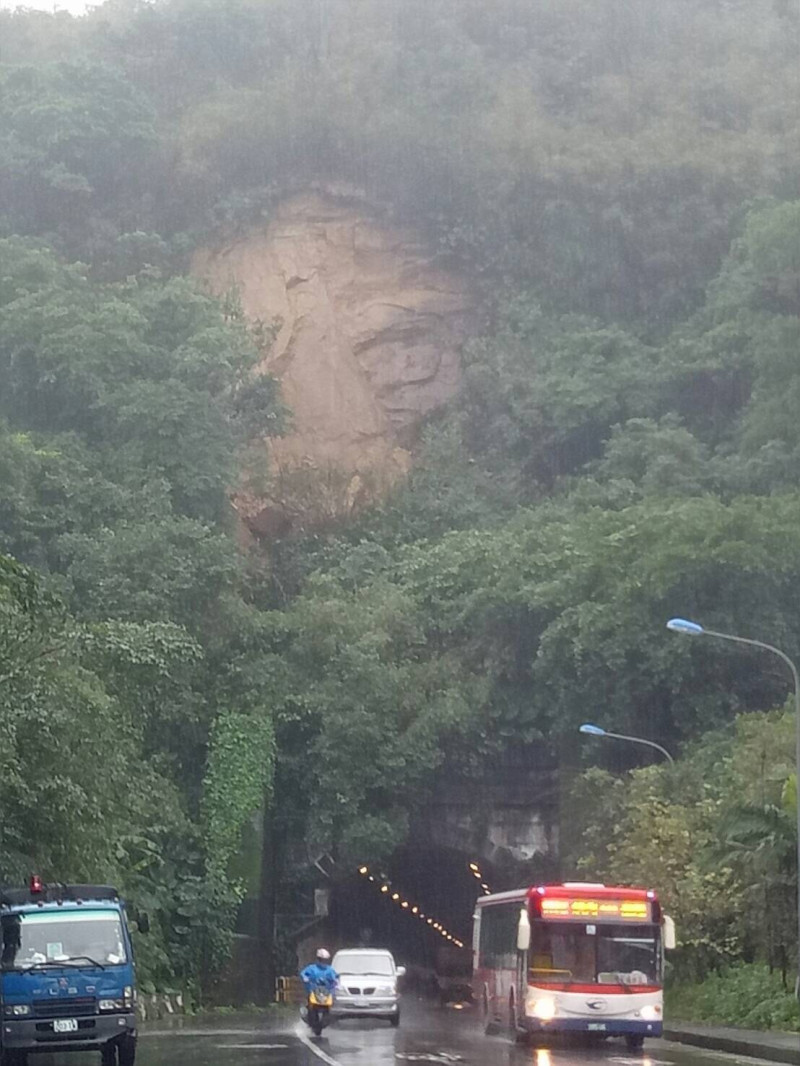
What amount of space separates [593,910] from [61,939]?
8044mm

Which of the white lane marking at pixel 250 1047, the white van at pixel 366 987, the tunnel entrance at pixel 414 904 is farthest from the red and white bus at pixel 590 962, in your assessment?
the tunnel entrance at pixel 414 904

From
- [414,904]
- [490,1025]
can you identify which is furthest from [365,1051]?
[414,904]

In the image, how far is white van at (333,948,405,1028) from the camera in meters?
27.7

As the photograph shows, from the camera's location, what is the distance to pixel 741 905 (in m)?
27.2

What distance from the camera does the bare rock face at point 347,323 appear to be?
54906 mm

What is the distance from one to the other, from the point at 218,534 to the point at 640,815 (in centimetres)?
1441

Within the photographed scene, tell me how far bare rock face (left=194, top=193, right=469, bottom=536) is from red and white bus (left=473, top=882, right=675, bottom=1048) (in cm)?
3187

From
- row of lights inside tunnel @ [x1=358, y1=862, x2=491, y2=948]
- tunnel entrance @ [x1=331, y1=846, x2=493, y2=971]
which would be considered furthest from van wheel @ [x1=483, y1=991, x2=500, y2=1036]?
tunnel entrance @ [x1=331, y1=846, x2=493, y2=971]

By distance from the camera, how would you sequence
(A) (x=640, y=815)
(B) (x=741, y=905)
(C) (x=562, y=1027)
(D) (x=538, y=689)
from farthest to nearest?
(D) (x=538, y=689) → (A) (x=640, y=815) → (B) (x=741, y=905) → (C) (x=562, y=1027)

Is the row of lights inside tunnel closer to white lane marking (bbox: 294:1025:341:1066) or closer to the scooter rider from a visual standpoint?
the scooter rider

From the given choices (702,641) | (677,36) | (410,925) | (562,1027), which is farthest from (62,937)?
(410,925)

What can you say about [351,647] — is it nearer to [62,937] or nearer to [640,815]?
[640,815]

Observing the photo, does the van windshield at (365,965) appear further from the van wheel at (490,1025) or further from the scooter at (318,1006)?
the scooter at (318,1006)

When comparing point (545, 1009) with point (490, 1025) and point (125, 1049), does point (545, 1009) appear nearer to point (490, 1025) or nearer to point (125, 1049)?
point (490, 1025)
